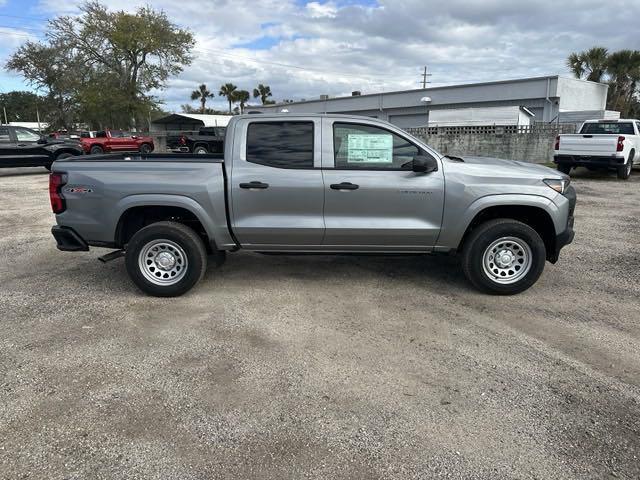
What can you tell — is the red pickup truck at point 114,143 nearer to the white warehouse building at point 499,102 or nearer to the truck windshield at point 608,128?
the white warehouse building at point 499,102

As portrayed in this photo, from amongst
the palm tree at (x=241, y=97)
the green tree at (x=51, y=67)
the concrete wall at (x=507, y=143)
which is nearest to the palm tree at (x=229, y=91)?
the palm tree at (x=241, y=97)

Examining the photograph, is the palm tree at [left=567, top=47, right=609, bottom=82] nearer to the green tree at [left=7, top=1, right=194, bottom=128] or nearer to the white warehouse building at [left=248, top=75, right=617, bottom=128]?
the white warehouse building at [left=248, top=75, right=617, bottom=128]

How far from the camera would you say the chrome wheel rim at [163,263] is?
4781 mm

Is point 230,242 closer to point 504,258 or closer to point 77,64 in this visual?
point 504,258

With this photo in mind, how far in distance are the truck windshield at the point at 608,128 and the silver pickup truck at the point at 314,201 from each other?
12.3 m

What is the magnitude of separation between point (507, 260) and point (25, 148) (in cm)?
1736

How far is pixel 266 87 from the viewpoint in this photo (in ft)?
260

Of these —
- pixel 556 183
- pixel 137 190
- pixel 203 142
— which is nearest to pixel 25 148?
pixel 203 142

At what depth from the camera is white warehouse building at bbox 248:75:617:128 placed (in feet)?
86.0

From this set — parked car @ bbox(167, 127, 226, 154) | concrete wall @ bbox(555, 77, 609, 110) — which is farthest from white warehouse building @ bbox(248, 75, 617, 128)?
parked car @ bbox(167, 127, 226, 154)

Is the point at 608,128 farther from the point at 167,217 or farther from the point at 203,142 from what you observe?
the point at 203,142

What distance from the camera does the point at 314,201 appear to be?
4.71 metres

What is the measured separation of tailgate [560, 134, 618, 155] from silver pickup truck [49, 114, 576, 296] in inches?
421

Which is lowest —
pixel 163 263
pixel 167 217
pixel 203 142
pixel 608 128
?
pixel 163 263
